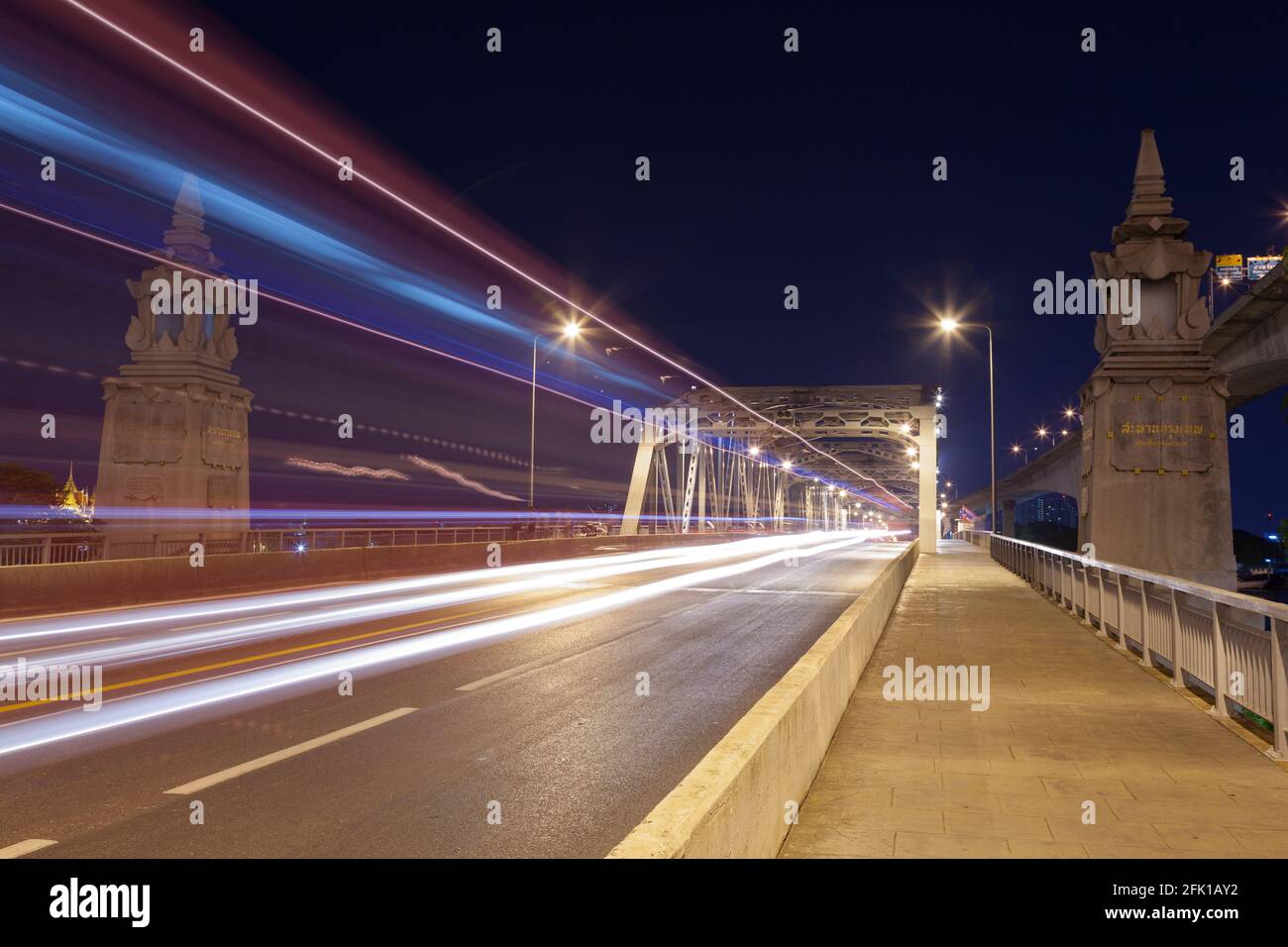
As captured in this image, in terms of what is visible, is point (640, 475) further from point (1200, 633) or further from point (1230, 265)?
point (1230, 265)

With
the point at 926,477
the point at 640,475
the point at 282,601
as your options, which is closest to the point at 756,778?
the point at 282,601

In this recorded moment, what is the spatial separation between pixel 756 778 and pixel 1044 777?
3.10 m

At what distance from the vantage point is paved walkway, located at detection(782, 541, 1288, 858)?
4.92m

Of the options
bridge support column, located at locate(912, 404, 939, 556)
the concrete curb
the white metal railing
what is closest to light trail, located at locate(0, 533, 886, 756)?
the concrete curb

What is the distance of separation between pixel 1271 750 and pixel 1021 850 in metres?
3.32

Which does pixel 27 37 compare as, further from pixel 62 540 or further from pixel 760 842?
pixel 760 842

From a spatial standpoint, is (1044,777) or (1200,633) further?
(1200,633)

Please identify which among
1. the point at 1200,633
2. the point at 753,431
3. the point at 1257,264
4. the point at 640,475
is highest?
the point at 1257,264

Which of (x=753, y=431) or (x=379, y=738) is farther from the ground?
(x=753, y=431)

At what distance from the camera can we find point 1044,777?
245 inches

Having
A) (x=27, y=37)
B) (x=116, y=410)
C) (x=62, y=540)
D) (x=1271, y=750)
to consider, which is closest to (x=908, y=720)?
(x=1271, y=750)

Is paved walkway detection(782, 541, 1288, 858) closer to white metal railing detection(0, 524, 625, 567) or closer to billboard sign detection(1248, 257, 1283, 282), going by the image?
white metal railing detection(0, 524, 625, 567)

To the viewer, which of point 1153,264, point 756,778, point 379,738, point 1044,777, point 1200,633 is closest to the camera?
point 756,778
